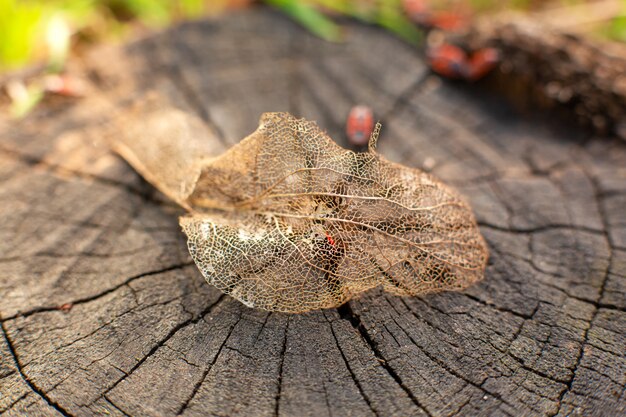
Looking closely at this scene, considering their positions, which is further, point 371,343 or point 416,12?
point 416,12

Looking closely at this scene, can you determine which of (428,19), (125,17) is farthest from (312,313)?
(125,17)

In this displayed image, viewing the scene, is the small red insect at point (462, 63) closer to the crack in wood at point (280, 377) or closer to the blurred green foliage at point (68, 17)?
the blurred green foliage at point (68, 17)

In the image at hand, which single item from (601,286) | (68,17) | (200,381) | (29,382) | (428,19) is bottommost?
(29,382)

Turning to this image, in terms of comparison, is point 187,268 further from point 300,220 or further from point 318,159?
point 318,159

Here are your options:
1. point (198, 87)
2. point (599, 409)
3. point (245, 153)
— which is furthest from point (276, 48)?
point (599, 409)

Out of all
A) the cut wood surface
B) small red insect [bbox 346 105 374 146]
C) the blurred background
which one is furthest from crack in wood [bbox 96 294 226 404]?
the blurred background

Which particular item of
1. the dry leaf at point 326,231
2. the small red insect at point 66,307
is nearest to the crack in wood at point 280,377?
the dry leaf at point 326,231

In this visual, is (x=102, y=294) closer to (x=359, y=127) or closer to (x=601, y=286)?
(x=359, y=127)
